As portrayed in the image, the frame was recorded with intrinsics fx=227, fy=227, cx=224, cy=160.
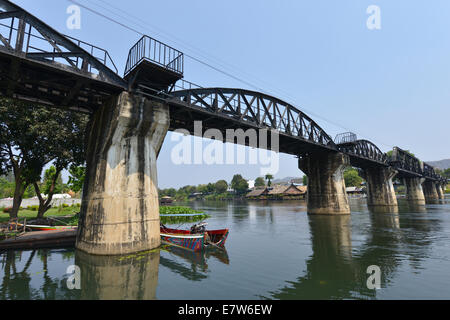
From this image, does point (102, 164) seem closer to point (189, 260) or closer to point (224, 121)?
point (189, 260)

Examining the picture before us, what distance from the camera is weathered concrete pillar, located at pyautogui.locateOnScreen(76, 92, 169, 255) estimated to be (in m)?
16.1

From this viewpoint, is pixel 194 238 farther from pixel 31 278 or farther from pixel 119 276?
pixel 31 278

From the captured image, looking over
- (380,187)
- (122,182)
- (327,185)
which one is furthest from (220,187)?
(122,182)

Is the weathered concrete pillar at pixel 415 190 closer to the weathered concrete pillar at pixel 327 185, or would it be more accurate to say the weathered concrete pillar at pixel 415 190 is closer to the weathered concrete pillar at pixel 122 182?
the weathered concrete pillar at pixel 327 185

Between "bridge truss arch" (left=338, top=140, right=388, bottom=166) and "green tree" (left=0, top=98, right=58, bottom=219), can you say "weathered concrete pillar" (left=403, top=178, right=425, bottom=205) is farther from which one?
"green tree" (left=0, top=98, right=58, bottom=219)

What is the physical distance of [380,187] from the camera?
220 feet

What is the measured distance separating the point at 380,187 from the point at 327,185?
3419 centimetres

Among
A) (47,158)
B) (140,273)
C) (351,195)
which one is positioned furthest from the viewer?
Answer: (351,195)

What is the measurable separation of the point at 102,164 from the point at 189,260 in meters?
9.63

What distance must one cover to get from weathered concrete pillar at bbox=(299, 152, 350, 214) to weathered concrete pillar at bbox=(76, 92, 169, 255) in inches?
1436

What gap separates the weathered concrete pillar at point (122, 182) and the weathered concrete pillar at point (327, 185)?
3648cm

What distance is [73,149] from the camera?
97.8 feet

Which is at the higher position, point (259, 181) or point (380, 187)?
point (259, 181)

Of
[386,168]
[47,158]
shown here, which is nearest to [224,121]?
[47,158]
